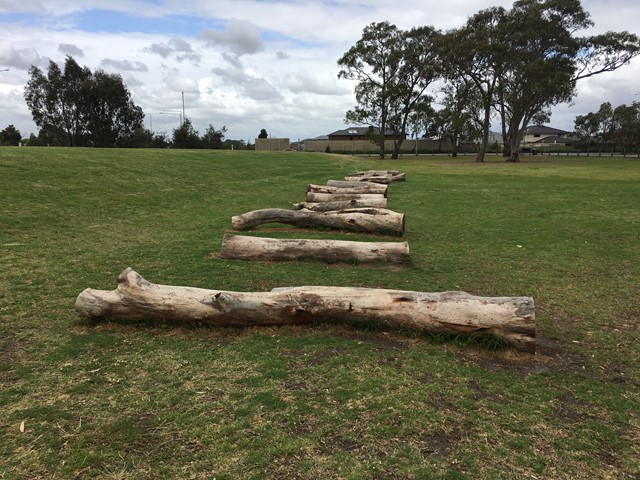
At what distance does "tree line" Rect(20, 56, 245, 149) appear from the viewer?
5872cm

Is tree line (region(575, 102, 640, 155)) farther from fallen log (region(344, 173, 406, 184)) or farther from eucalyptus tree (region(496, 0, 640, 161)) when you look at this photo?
fallen log (region(344, 173, 406, 184))

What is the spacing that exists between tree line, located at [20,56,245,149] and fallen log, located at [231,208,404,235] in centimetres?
5039

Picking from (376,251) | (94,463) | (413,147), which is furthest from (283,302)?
(413,147)

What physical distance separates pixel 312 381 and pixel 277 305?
1077 millimetres

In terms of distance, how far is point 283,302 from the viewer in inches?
171

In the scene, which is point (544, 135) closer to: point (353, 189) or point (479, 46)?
point (479, 46)

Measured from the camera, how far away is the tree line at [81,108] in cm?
5872

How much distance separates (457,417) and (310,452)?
101 cm

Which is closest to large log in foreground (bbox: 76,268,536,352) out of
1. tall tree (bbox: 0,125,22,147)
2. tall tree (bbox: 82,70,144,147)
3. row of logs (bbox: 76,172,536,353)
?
row of logs (bbox: 76,172,536,353)

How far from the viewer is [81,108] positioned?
59.7 metres

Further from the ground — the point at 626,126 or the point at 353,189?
the point at 626,126

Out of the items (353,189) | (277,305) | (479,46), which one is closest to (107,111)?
(479,46)

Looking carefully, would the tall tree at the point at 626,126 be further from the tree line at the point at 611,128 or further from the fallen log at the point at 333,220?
the fallen log at the point at 333,220

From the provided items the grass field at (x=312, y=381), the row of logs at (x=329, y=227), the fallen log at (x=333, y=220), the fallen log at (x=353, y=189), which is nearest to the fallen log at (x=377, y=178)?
the fallen log at (x=353, y=189)
